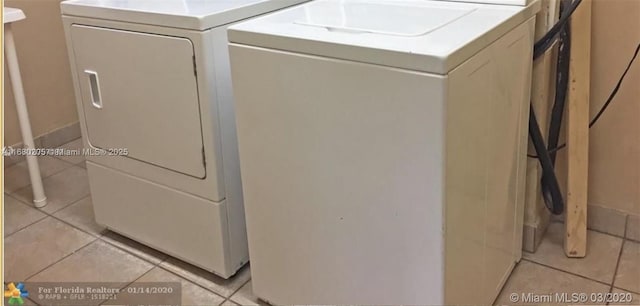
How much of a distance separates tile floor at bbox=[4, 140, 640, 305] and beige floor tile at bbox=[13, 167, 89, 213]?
53 millimetres

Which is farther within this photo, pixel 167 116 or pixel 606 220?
pixel 606 220

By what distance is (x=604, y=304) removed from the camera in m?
1.77

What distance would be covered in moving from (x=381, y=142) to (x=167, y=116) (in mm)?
729

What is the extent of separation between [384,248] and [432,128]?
0.34 meters

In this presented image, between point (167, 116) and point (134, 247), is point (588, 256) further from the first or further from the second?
point (134, 247)

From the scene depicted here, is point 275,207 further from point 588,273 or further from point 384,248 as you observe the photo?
point 588,273

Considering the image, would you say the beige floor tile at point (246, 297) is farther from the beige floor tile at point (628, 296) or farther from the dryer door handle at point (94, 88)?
the beige floor tile at point (628, 296)

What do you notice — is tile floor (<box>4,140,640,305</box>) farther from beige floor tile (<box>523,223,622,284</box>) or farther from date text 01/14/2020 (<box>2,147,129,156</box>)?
date text 01/14/2020 (<box>2,147,129,156</box>)

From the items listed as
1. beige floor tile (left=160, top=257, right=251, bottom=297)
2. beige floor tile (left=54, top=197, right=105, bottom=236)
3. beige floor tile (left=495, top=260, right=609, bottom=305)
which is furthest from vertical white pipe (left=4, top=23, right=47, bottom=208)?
beige floor tile (left=495, top=260, right=609, bottom=305)

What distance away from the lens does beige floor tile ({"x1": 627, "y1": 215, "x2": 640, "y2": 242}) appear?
6.68ft

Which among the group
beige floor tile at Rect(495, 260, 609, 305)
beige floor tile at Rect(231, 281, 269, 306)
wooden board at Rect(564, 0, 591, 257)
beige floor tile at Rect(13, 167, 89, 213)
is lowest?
beige floor tile at Rect(495, 260, 609, 305)

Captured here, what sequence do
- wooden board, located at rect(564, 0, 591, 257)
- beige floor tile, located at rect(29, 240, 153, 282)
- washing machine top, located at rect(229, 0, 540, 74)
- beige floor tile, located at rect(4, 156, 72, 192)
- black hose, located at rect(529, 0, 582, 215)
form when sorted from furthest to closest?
beige floor tile, located at rect(4, 156, 72, 192), beige floor tile, located at rect(29, 240, 153, 282), wooden board, located at rect(564, 0, 591, 257), black hose, located at rect(529, 0, 582, 215), washing machine top, located at rect(229, 0, 540, 74)

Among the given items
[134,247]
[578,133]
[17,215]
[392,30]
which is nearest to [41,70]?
[17,215]

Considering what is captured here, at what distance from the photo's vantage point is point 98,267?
202 cm
